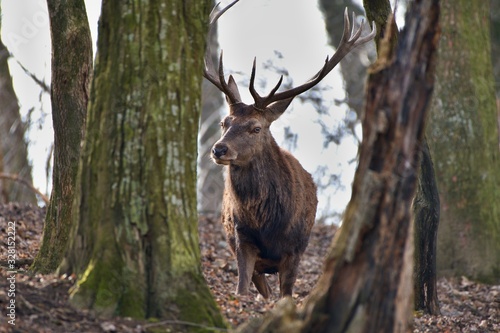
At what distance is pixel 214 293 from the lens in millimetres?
6691

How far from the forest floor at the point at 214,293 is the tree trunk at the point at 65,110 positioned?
0.40 meters

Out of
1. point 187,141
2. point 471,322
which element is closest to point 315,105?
point 471,322

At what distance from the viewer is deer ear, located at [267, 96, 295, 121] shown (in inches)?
352

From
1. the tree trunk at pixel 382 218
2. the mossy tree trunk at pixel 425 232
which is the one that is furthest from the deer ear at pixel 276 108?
the tree trunk at pixel 382 218

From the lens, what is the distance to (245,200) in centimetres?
841

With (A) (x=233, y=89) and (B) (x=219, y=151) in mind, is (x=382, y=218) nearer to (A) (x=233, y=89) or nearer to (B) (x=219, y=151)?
(B) (x=219, y=151)

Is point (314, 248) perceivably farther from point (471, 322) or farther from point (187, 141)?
point (187, 141)

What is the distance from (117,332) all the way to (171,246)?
2.00 feet

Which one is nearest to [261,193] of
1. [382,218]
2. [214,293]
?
→ [214,293]

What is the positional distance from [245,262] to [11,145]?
27.5 feet

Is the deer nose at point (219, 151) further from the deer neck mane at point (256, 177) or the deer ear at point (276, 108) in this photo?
the deer ear at point (276, 108)

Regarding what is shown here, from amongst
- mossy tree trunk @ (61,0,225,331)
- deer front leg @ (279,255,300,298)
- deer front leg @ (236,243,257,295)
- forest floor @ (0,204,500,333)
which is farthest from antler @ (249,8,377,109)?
mossy tree trunk @ (61,0,225,331)

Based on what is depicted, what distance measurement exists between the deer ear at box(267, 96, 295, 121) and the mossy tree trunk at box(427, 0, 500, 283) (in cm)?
217

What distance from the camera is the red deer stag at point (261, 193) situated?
27.3ft
